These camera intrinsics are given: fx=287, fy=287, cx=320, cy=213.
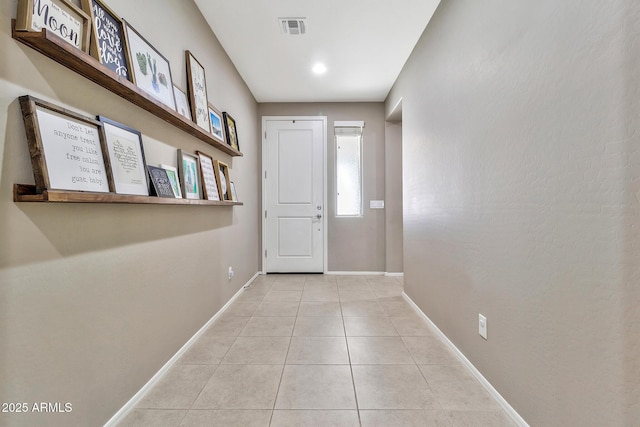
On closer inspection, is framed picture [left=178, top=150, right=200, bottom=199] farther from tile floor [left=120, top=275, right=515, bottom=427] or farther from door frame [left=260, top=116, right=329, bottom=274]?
door frame [left=260, top=116, right=329, bottom=274]

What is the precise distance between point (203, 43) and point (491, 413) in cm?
319

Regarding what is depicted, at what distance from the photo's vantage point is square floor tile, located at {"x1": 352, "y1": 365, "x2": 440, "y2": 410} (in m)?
A: 1.48

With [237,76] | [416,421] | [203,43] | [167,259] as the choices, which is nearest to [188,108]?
[203,43]

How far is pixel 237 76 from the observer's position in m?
3.40

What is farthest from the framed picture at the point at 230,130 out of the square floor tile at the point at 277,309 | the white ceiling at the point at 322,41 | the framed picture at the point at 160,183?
the square floor tile at the point at 277,309

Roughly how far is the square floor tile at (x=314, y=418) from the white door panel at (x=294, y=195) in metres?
3.00

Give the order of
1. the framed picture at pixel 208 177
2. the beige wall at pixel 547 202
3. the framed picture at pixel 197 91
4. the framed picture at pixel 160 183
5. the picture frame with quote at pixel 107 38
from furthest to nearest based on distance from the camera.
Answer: the framed picture at pixel 208 177, the framed picture at pixel 197 91, the framed picture at pixel 160 183, the picture frame with quote at pixel 107 38, the beige wall at pixel 547 202

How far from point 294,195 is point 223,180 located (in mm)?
1743

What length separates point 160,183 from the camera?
1647 mm

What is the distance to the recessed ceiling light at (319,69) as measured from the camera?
128 inches

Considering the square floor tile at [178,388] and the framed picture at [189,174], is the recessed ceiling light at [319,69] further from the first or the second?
the square floor tile at [178,388]

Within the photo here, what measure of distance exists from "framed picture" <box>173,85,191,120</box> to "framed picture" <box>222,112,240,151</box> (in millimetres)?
786

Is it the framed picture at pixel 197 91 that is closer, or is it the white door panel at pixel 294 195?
the framed picture at pixel 197 91

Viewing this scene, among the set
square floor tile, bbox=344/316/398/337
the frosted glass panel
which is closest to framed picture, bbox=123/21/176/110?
square floor tile, bbox=344/316/398/337
